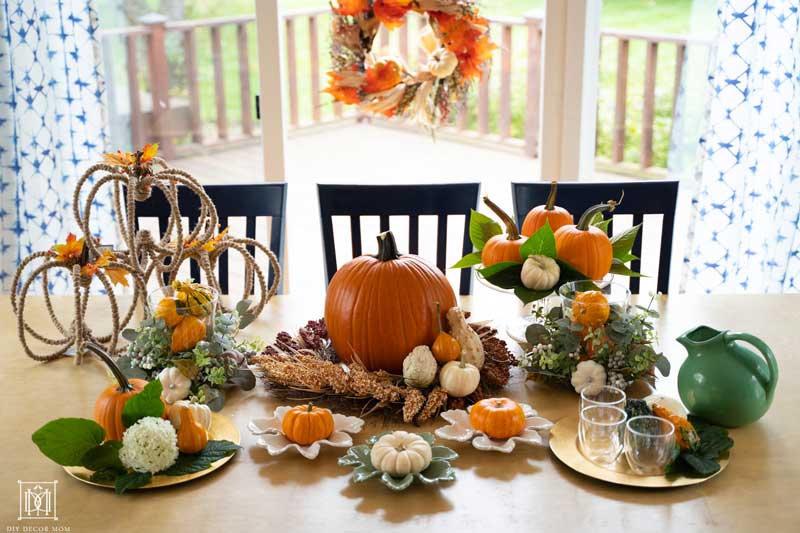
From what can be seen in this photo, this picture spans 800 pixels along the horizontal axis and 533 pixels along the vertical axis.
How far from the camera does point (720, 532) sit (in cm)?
115

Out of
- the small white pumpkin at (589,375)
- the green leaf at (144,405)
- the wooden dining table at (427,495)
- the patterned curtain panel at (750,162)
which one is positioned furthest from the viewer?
the patterned curtain panel at (750,162)

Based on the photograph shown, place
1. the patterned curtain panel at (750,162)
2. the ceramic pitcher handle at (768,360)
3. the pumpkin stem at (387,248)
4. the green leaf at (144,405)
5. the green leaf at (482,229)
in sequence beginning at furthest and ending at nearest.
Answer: the patterned curtain panel at (750,162), the green leaf at (482,229), the pumpkin stem at (387,248), the ceramic pitcher handle at (768,360), the green leaf at (144,405)

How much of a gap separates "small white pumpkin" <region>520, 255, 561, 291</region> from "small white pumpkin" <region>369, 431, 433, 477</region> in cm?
42

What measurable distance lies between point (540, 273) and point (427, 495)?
19.9 inches

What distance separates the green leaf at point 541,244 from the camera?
157 cm

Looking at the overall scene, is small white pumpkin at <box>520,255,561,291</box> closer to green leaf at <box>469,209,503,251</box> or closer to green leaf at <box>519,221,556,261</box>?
green leaf at <box>519,221,556,261</box>

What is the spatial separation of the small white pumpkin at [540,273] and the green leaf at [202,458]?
0.61m

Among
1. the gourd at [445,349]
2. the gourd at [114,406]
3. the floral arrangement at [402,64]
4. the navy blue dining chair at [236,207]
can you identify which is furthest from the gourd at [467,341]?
the floral arrangement at [402,64]

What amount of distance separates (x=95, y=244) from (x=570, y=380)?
0.96 meters

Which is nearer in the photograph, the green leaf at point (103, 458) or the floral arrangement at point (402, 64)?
the green leaf at point (103, 458)

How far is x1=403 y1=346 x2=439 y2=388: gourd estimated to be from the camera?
59.1 inches

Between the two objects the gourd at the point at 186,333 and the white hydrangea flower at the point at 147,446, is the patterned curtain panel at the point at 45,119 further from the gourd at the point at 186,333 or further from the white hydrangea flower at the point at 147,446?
the white hydrangea flower at the point at 147,446

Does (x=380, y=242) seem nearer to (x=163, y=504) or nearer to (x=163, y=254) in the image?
(x=163, y=254)

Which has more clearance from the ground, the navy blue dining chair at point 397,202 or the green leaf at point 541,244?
the green leaf at point 541,244
